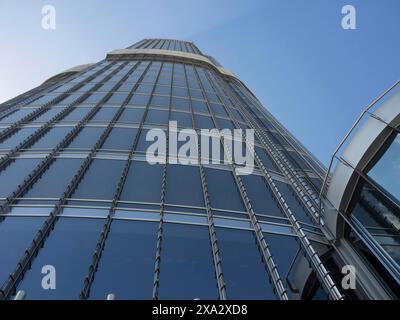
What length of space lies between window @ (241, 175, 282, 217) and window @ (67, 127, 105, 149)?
6270 mm

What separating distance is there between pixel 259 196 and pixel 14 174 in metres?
8.14

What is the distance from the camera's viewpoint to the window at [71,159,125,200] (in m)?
12.2

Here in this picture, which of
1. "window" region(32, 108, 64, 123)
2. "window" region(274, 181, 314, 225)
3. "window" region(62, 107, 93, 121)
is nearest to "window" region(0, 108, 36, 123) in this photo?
"window" region(32, 108, 64, 123)

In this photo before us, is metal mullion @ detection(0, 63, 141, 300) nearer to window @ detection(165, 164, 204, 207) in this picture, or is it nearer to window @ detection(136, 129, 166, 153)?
window @ detection(136, 129, 166, 153)

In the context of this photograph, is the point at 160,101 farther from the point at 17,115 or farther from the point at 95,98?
the point at 17,115

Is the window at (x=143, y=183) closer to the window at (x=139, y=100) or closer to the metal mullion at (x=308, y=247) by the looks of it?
the metal mullion at (x=308, y=247)

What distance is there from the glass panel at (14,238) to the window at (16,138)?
588cm

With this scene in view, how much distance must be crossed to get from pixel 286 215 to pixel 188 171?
3.72 meters

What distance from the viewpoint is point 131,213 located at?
11.3m

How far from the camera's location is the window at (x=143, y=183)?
1226cm
